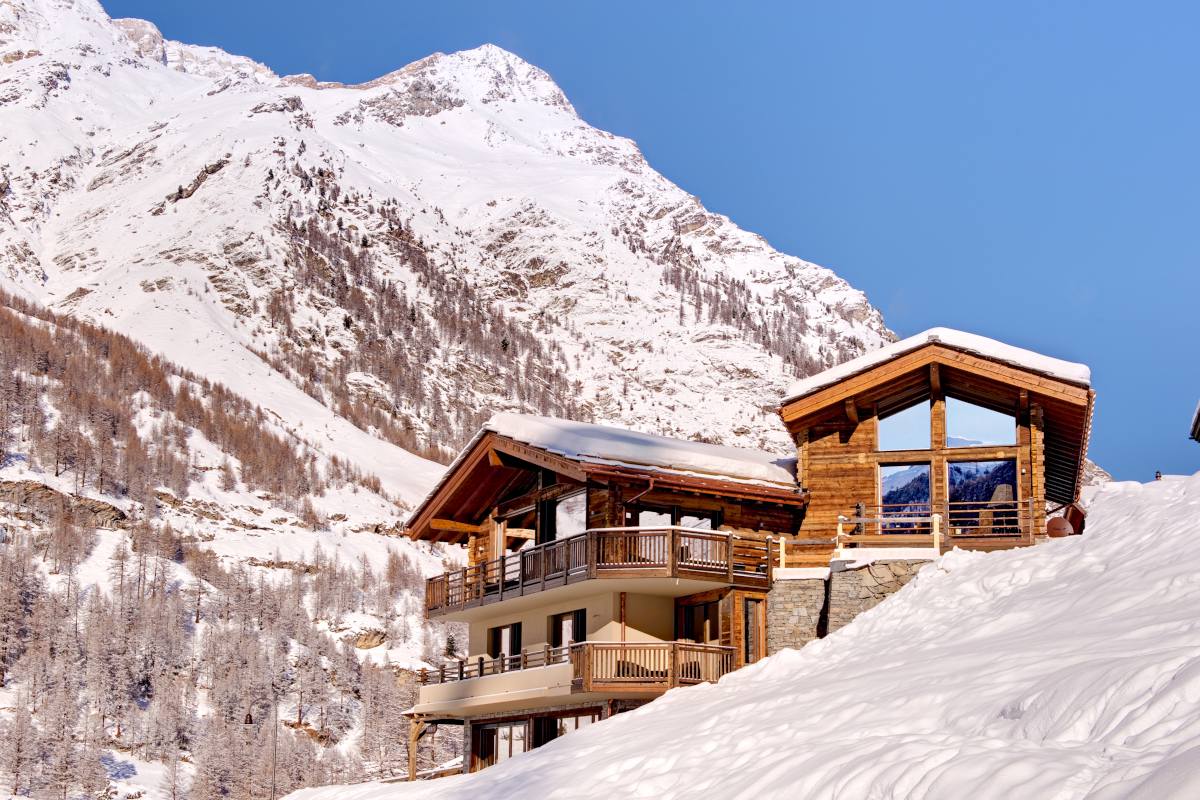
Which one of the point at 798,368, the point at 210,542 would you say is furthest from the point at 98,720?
the point at 798,368

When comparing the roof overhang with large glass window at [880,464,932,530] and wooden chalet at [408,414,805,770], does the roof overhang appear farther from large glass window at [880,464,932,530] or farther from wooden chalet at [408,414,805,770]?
large glass window at [880,464,932,530]

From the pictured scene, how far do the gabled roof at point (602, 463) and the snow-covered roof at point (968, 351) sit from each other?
1868mm

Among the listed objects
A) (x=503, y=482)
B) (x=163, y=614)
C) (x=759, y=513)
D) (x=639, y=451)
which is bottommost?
(x=759, y=513)

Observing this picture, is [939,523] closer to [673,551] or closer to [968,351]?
[968,351]

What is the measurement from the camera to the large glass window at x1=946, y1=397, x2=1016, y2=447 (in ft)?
81.8

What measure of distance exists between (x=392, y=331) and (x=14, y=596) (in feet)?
213

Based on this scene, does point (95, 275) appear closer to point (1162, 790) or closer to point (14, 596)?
point (14, 596)

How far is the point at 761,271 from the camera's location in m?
172

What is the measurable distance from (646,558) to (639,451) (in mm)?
2671

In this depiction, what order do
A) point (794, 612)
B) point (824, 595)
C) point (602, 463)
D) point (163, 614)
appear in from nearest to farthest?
point (824, 595) → point (794, 612) → point (602, 463) → point (163, 614)

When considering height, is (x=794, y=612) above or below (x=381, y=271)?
below

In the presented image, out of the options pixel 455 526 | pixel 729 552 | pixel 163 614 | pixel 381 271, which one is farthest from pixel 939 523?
pixel 381 271

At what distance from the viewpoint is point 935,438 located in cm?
2544

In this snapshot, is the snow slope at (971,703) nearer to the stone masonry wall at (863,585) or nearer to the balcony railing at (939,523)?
the stone masonry wall at (863,585)
